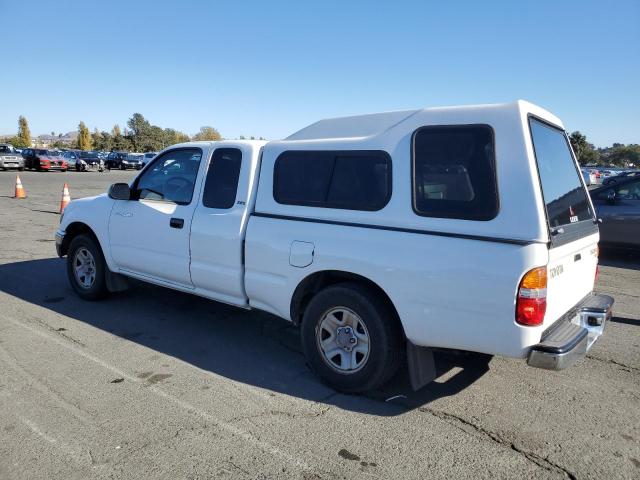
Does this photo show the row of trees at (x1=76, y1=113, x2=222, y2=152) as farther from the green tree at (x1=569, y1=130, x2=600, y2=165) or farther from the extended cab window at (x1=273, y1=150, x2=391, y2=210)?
the extended cab window at (x1=273, y1=150, x2=391, y2=210)

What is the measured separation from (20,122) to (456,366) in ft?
396

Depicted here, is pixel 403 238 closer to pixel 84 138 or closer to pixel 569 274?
pixel 569 274

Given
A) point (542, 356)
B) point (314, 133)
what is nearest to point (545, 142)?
point (542, 356)

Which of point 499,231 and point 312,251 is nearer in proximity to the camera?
point 499,231

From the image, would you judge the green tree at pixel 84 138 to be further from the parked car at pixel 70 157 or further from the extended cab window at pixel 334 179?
the extended cab window at pixel 334 179

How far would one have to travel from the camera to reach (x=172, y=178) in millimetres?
5008

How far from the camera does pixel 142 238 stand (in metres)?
5.06

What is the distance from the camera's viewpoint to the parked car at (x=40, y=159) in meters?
35.6

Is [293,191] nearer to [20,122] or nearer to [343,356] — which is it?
[343,356]

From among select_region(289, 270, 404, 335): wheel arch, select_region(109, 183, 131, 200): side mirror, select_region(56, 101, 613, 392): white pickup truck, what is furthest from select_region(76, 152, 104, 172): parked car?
select_region(289, 270, 404, 335): wheel arch

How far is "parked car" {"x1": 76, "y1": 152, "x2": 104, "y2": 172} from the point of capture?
4052 cm

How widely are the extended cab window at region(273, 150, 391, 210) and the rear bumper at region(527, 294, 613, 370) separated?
→ 1.36 meters

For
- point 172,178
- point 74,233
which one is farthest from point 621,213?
point 74,233

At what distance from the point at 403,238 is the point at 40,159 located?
38.6m
